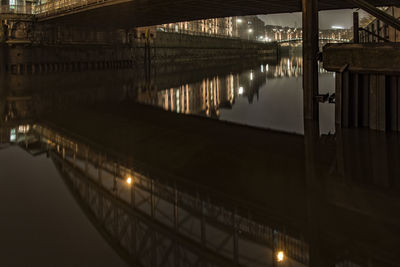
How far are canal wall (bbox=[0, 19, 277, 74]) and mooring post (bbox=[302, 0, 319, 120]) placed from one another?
3376 cm

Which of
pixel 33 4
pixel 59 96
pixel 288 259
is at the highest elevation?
pixel 33 4

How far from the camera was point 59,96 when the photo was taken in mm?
23250

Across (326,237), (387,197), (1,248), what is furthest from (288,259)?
(1,248)

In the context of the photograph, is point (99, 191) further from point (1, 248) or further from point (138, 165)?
point (1, 248)

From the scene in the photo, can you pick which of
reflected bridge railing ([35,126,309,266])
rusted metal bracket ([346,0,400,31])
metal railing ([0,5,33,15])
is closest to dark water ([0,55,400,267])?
reflected bridge railing ([35,126,309,266])

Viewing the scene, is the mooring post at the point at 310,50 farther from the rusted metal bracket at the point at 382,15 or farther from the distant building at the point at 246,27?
the distant building at the point at 246,27

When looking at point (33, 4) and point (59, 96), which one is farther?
point (33, 4)

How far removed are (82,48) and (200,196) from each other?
141 ft

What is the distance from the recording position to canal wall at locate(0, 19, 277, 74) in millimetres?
39750

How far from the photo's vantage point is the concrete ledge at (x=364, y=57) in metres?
10.4

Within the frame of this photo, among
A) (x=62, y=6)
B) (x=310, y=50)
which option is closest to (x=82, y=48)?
(x=62, y=6)

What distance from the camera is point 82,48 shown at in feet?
149

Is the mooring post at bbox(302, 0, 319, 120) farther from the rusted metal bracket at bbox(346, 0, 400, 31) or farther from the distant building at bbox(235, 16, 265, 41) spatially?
the distant building at bbox(235, 16, 265, 41)

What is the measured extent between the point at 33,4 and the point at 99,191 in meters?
50.1
